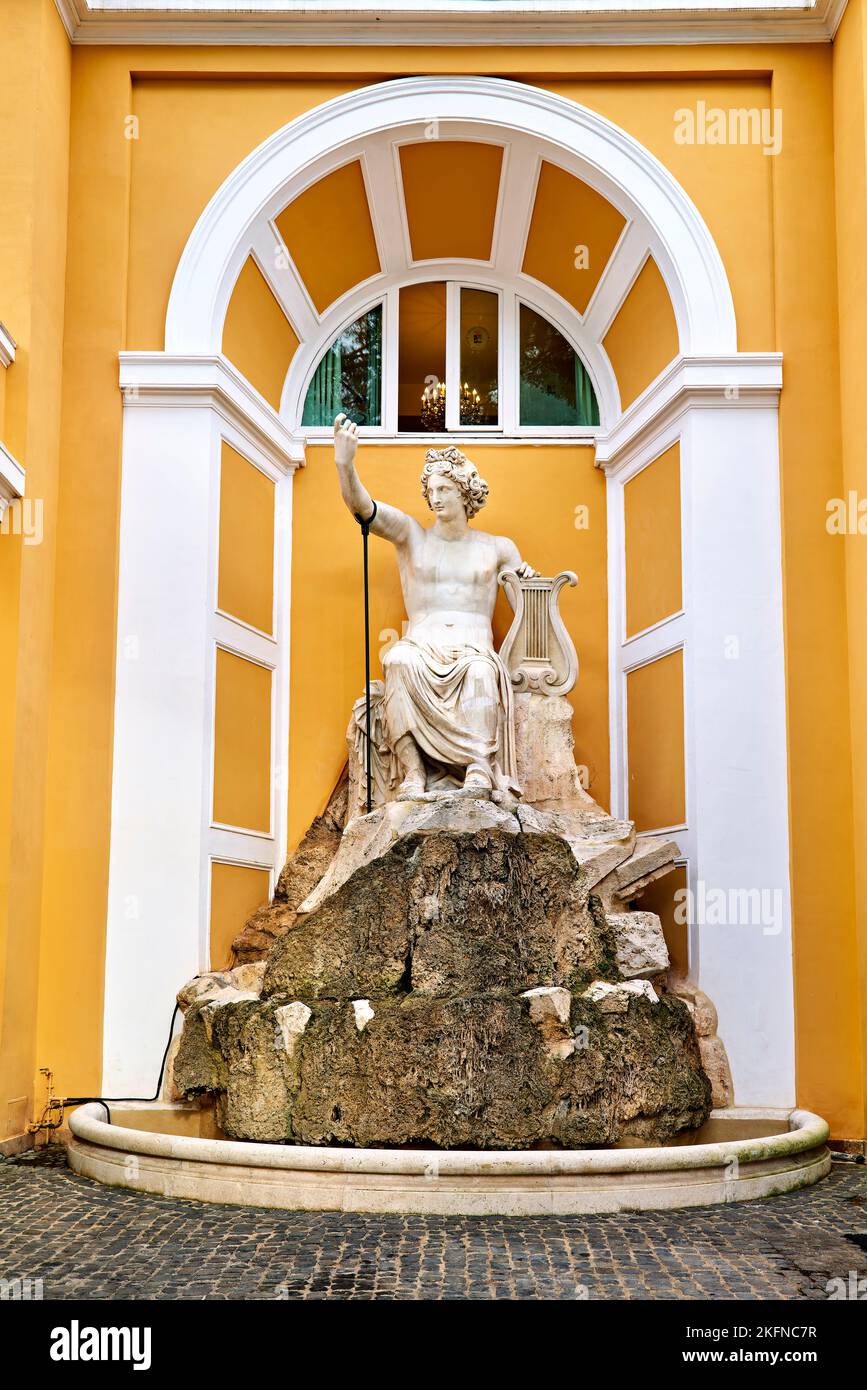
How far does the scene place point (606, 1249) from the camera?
5.09 metres

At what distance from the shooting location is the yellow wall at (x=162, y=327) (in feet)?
25.5

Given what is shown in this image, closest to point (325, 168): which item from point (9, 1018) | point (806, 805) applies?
point (806, 805)

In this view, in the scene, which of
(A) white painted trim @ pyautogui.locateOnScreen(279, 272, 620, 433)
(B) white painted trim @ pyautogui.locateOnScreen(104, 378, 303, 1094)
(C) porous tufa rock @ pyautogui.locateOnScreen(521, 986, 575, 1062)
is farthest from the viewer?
(A) white painted trim @ pyautogui.locateOnScreen(279, 272, 620, 433)

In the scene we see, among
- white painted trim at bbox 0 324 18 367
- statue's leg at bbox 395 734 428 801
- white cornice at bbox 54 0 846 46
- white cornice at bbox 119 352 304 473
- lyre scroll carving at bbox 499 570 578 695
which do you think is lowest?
statue's leg at bbox 395 734 428 801

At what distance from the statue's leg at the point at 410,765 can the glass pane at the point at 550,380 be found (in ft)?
10.3

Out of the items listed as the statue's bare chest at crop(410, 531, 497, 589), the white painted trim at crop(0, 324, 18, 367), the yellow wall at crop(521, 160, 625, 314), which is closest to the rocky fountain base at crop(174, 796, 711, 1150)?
the statue's bare chest at crop(410, 531, 497, 589)

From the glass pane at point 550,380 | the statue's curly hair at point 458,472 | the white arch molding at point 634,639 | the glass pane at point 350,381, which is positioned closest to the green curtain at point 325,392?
A: the glass pane at point 350,381

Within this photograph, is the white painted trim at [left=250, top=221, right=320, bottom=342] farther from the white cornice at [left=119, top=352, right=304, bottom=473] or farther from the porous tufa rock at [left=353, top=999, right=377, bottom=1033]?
the porous tufa rock at [left=353, top=999, right=377, bottom=1033]

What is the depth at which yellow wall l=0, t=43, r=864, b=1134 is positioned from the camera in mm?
7758

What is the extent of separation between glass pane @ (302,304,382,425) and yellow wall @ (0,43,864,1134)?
172cm

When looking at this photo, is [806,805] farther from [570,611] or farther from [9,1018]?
[9,1018]

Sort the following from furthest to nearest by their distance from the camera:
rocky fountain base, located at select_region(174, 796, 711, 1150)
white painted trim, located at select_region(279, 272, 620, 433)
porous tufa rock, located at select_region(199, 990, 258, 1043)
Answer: white painted trim, located at select_region(279, 272, 620, 433), porous tufa rock, located at select_region(199, 990, 258, 1043), rocky fountain base, located at select_region(174, 796, 711, 1150)

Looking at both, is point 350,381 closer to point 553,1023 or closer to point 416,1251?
point 553,1023

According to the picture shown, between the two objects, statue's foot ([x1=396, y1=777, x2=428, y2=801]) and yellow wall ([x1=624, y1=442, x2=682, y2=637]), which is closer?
statue's foot ([x1=396, y1=777, x2=428, y2=801])
